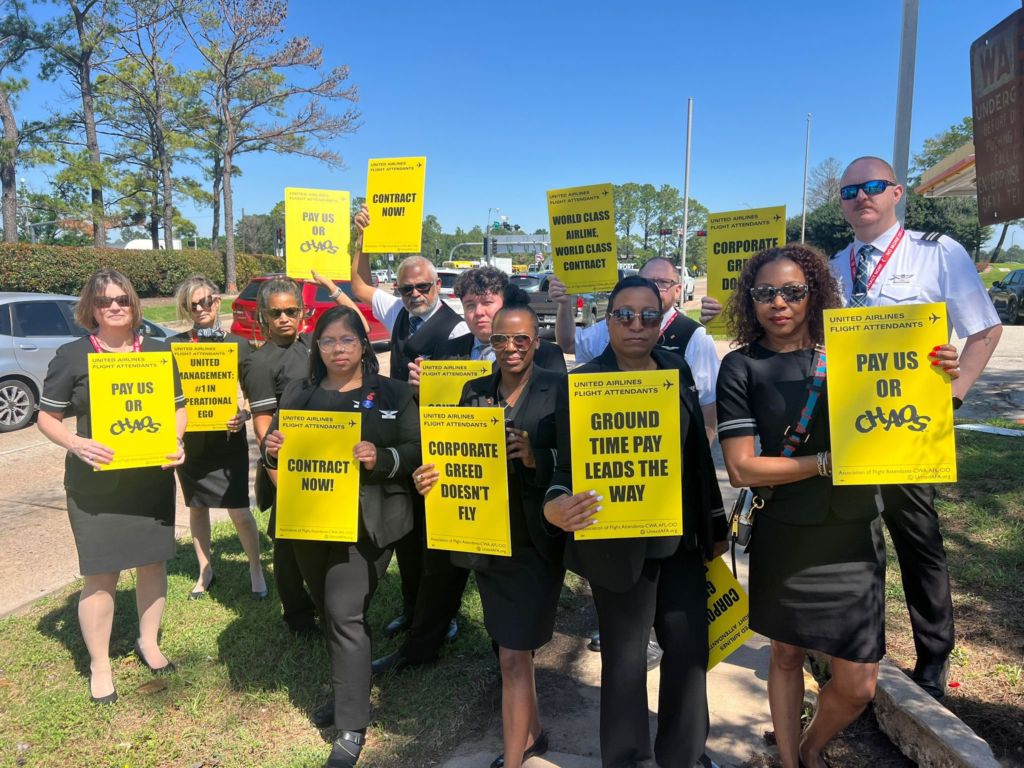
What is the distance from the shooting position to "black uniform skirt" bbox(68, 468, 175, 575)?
3488 mm

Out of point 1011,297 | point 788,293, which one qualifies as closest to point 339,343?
point 788,293

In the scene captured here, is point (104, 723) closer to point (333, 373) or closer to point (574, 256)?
point (333, 373)

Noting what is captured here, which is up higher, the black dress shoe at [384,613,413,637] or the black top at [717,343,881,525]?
the black top at [717,343,881,525]

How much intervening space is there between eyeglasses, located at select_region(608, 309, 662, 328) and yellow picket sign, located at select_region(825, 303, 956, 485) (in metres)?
0.59

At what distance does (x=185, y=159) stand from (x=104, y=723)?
35325mm

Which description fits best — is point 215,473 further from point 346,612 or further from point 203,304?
point 346,612

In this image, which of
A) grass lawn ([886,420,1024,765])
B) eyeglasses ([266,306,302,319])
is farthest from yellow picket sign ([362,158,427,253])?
grass lawn ([886,420,1024,765])

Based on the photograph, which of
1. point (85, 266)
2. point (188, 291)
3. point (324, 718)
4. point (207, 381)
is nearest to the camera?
point (324, 718)

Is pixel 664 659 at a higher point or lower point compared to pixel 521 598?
lower

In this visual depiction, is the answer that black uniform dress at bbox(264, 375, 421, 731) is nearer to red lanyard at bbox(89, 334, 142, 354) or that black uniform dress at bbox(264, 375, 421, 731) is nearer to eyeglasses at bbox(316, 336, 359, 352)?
eyeglasses at bbox(316, 336, 359, 352)

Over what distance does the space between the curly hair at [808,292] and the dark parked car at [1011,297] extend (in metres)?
25.2

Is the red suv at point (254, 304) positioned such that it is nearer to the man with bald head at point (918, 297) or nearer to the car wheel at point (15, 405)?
the car wheel at point (15, 405)

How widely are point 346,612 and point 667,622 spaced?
4.66 feet

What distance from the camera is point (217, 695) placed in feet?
12.0
